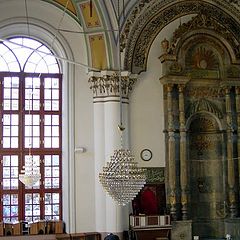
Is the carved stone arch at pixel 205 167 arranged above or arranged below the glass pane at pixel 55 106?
below

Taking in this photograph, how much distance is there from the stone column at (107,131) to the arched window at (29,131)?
1127mm

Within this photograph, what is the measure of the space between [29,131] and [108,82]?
253cm

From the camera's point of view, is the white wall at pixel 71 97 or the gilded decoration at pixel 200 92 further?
the gilded decoration at pixel 200 92

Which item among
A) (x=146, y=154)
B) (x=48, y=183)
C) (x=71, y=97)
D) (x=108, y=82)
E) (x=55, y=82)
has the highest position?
(x=55, y=82)

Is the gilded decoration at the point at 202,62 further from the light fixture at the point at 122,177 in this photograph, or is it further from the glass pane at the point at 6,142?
the light fixture at the point at 122,177

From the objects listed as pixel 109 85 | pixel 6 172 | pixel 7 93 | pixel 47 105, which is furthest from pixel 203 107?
pixel 6 172

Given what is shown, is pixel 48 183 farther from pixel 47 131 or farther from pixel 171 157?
pixel 171 157

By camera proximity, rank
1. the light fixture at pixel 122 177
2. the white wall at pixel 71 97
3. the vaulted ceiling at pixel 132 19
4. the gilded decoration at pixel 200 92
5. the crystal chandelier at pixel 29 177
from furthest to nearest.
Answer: the gilded decoration at pixel 200 92
the white wall at pixel 71 97
the vaulted ceiling at pixel 132 19
the crystal chandelier at pixel 29 177
the light fixture at pixel 122 177

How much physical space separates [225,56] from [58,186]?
19.5 feet

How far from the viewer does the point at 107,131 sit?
1434cm

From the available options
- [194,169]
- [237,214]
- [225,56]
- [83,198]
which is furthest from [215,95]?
[83,198]

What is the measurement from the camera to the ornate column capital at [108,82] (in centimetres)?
1445

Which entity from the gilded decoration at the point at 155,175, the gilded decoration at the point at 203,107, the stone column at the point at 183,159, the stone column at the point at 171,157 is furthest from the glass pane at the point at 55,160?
the gilded decoration at the point at 203,107

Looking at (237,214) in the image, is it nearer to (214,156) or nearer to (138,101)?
(214,156)
